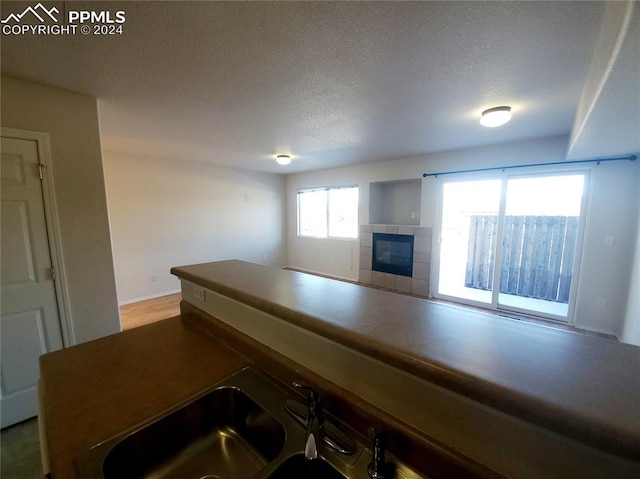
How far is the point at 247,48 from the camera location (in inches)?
60.1

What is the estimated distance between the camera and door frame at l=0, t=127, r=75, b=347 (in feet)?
6.15

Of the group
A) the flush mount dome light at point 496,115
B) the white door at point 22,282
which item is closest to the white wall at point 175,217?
the white door at point 22,282

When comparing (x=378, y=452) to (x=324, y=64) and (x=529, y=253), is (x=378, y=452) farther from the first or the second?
(x=529, y=253)

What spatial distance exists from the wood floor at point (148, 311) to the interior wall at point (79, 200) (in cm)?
130

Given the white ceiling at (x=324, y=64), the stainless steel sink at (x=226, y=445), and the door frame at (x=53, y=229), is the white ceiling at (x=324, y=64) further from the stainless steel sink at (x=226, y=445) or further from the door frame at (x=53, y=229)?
the stainless steel sink at (x=226, y=445)

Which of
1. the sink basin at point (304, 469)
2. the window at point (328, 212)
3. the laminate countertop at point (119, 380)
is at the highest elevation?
the window at point (328, 212)

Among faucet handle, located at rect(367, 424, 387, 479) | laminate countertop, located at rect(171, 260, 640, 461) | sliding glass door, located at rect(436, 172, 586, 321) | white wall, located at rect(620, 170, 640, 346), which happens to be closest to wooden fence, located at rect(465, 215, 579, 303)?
sliding glass door, located at rect(436, 172, 586, 321)

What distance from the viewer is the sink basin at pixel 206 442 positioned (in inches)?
28.9

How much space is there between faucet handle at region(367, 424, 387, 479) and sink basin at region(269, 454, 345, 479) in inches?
3.9

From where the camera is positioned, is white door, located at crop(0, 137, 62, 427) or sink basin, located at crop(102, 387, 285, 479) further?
white door, located at crop(0, 137, 62, 427)

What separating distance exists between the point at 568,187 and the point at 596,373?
13.2 feet

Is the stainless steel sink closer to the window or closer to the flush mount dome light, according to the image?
the flush mount dome light

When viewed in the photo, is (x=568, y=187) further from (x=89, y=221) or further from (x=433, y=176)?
(x=89, y=221)

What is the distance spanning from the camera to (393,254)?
4.88 m
